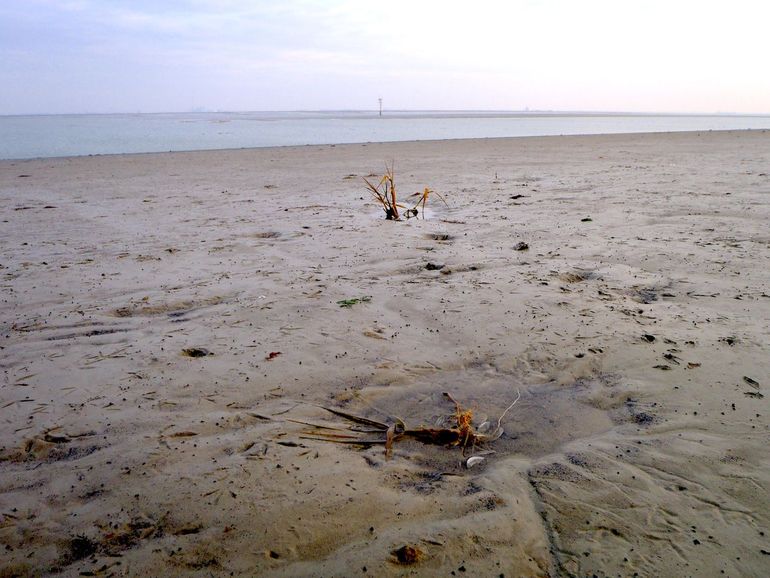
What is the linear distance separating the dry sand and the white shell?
4 cm

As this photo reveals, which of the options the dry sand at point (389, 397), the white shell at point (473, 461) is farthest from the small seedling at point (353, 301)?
the white shell at point (473, 461)

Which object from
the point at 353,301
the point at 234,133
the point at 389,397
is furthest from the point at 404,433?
the point at 234,133

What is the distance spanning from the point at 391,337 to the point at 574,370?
98 cm

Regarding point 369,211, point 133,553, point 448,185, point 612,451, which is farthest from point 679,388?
point 448,185

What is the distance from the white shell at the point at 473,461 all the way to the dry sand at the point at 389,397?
0.04 metres

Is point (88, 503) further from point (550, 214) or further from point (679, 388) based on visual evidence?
point (550, 214)

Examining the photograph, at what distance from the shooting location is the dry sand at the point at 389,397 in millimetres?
1725

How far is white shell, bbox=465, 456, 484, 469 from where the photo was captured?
6.99 feet

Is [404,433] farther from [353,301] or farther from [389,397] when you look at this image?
[353,301]

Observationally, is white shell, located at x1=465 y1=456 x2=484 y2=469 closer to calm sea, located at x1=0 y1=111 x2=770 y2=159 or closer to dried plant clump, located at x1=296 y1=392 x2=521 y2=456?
dried plant clump, located at x1=296 y1=392 x2=521 y2=456

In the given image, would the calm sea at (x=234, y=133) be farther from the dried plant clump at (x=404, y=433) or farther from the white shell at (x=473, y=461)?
the white shell at (x=473, y=461)

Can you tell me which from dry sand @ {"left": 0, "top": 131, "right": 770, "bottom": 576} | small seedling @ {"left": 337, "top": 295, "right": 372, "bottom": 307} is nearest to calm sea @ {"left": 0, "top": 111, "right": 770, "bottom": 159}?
dry sand @ {"left": 0, "top": 131, "right": 770, "bottom": 576}

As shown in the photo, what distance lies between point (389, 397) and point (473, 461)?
0.57 m

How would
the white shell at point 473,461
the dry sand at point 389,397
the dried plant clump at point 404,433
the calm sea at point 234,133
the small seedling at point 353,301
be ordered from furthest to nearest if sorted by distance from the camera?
the calm sea at point 234,133 → the small seedling at point 353,301 → the dried plant clump at point 404,433 → the white shell at point 473,461 → the dry sand at point 389,397
